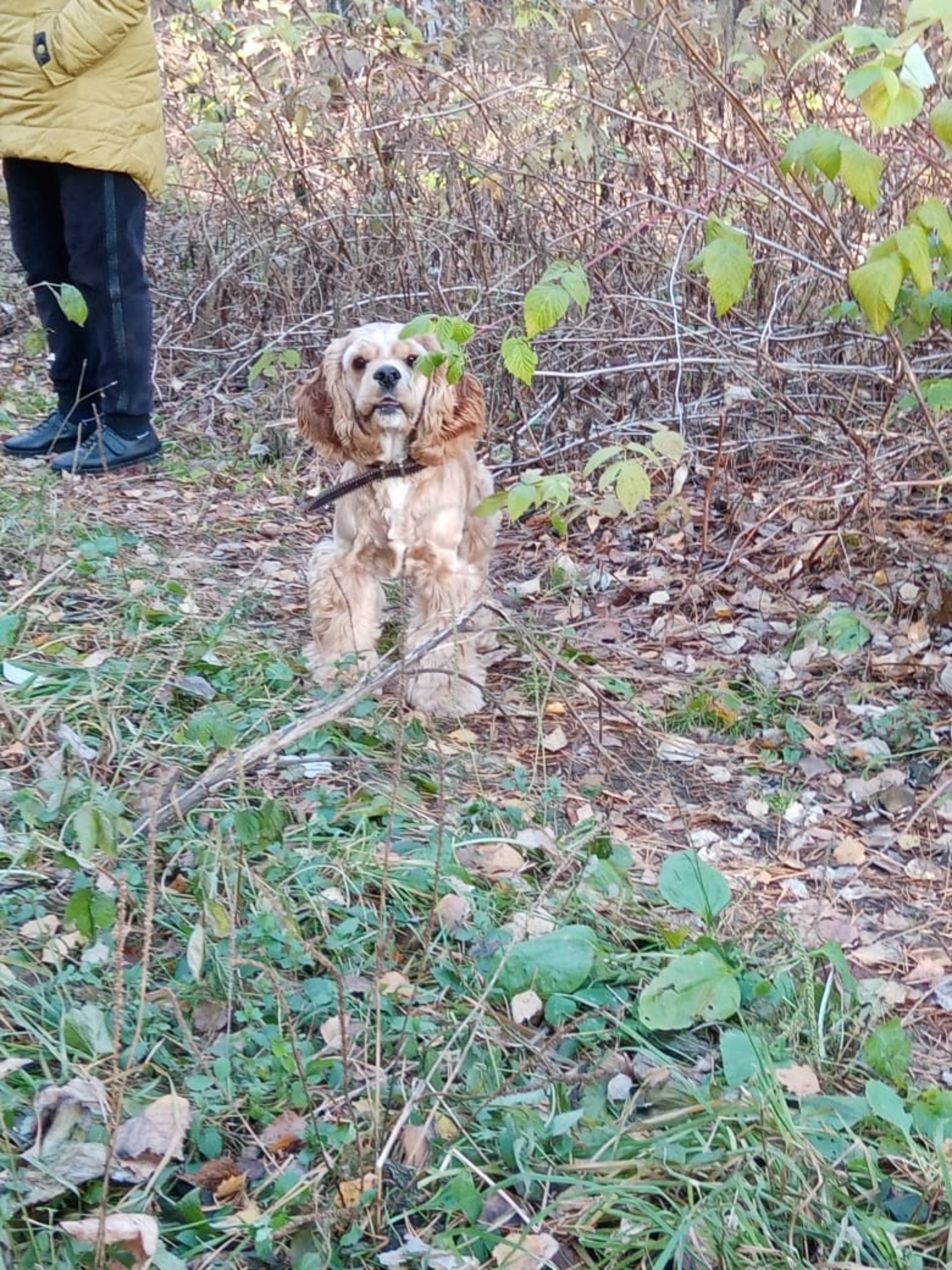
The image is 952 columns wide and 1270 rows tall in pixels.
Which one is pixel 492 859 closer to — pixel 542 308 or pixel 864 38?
pixel 542 308

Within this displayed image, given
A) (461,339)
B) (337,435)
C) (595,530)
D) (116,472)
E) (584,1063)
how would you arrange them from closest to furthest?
1. (584,1063)
2. (461,339)
3. (337,435)
4. (595,530)
5. (116,472)

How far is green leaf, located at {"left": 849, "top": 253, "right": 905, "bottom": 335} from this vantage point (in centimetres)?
260

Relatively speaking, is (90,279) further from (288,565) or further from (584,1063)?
(584,1063)

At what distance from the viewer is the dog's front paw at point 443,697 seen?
375cm

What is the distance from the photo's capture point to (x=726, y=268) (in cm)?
284

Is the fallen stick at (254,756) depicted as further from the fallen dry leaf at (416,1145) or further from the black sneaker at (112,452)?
the black sneaker at (112,452)

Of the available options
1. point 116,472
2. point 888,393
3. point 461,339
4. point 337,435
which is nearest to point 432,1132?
point 461,339

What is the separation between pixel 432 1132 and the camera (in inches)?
80.0

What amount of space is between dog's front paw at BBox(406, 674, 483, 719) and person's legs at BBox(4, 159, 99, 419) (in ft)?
7.38

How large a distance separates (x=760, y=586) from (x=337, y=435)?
162 centimetres

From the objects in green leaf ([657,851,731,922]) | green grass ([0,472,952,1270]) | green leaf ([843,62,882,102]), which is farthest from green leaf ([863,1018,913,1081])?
green leaf ([843,62,882,102])

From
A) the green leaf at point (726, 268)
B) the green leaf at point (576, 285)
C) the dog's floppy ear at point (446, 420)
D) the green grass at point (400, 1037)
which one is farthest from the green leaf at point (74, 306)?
the green leaf at point (726, 268)

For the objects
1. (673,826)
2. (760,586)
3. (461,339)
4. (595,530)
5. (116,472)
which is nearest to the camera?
(461,339)

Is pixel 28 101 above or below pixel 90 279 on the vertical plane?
above
